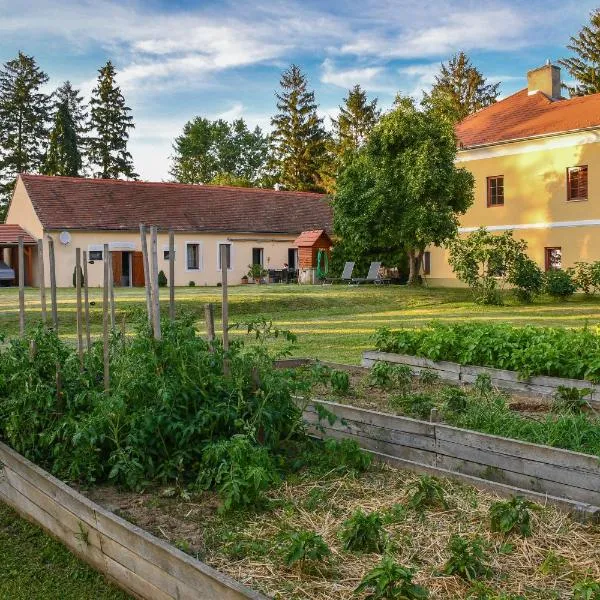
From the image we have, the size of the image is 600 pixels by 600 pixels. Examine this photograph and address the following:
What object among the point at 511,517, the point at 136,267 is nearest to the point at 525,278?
the point at 511,517

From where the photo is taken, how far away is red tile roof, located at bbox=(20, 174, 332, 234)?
3144 cm

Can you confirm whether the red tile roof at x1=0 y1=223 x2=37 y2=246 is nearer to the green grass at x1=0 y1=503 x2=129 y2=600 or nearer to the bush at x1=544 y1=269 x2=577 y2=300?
the bush at x1=544 y1=269 x2=577 y2=300

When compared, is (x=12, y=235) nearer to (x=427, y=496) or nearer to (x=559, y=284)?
(x=559, y=284)

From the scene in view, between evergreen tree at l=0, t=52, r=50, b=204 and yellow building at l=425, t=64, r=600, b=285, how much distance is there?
108 feet

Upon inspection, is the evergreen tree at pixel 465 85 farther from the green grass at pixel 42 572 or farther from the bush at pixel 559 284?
the green grass at pixel 42 572

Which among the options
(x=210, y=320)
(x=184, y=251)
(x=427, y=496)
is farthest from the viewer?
(x=184, y=251)

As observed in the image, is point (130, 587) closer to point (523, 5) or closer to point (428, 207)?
point (523, 5)

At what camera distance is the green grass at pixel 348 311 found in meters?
13.1

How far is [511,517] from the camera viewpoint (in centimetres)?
373

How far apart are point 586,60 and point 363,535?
42816 millimetres

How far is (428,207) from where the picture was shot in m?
22.9

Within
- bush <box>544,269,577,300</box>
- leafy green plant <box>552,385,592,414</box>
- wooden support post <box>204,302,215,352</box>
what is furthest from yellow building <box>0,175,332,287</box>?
wooden support post <box>204,302,215,352</box>

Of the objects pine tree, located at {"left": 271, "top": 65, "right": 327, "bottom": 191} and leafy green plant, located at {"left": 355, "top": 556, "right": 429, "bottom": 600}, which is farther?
pine tree, located at {"left": 271, "top": 65, "right": 327, "bottom": 191}

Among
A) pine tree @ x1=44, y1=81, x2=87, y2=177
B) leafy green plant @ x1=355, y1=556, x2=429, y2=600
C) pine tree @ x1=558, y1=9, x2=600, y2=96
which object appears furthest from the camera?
pine tree @ x1=44, y1=81, x2=87, y2=177
